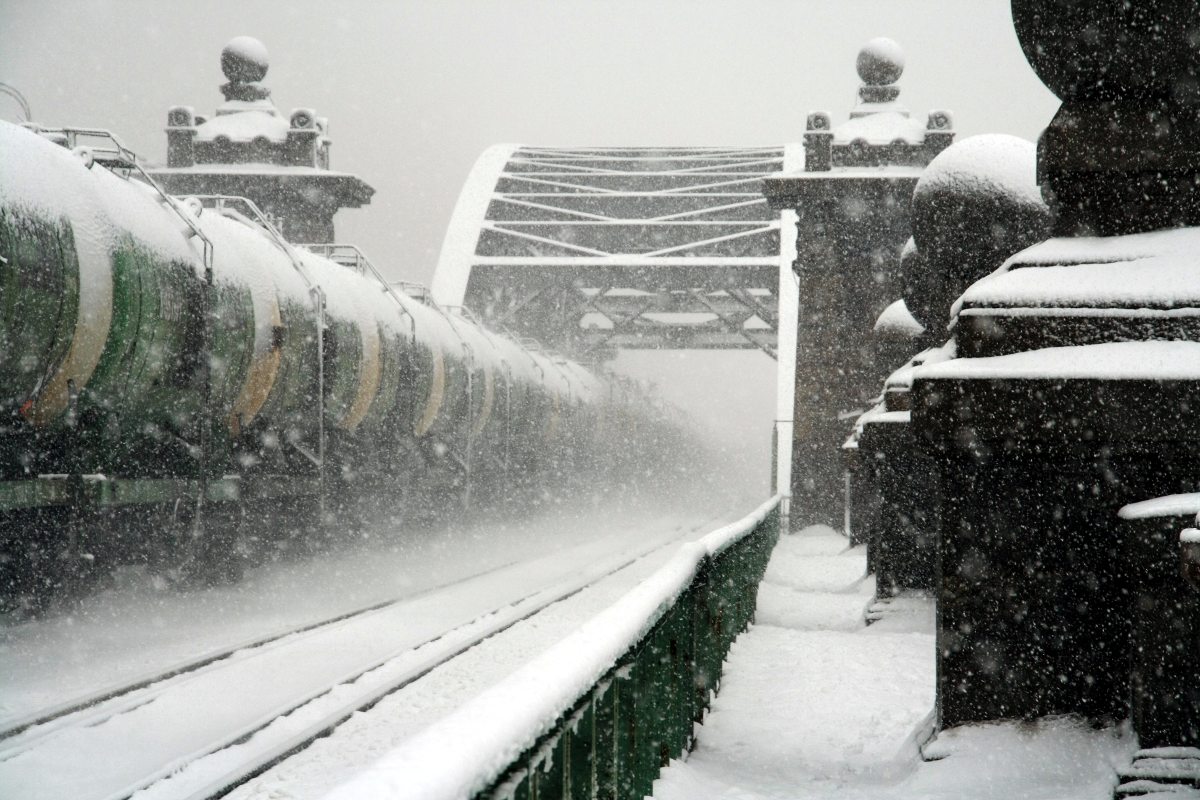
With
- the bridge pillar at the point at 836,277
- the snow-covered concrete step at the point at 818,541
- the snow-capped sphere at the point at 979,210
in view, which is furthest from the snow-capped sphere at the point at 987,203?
the bridge pillar at the point at 836,277

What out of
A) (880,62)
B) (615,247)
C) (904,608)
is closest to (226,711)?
(904,608)

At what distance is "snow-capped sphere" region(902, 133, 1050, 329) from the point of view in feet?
24.8

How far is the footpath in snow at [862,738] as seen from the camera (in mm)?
4656

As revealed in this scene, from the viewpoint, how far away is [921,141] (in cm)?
2769

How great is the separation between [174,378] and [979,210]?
6973mm

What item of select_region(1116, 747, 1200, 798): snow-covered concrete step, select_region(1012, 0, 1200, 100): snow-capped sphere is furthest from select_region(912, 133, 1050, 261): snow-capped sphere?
select_region(1116, 747, 1200, 798): snow-covered concrete step

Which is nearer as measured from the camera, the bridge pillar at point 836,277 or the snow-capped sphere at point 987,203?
the snow-capped sphere at point 987,203

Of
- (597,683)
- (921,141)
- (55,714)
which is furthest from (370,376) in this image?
(921,141)

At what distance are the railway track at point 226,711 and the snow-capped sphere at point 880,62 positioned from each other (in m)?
22.0

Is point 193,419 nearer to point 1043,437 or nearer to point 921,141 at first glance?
point 1043,437

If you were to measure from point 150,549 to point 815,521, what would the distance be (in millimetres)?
17725

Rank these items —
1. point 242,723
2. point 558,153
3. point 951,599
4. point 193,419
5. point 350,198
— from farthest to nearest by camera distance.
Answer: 1. point 558,153
2. point 350,198
3. point 193,419
4. point 242,723
5. point 951,599

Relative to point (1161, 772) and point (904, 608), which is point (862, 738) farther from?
point (904, 608)

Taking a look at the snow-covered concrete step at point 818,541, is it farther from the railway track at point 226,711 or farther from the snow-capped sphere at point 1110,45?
the snow-capped sphere at point 1110,45
